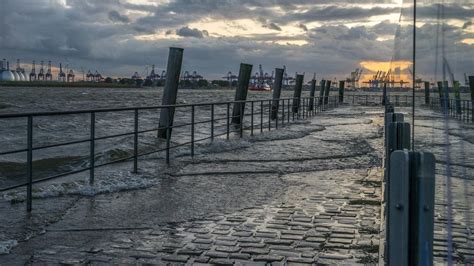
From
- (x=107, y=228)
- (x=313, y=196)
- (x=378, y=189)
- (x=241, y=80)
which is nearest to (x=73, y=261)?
(x=107, y=228)

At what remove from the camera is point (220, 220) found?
5668 mm

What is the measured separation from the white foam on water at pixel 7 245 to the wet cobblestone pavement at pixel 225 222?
0.06m

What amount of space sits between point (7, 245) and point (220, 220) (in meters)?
2.01

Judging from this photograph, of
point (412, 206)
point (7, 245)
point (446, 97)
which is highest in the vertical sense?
point (446, 97)

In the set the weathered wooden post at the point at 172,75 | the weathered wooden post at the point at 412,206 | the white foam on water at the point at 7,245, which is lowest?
the white foam on water at the point at 7,245

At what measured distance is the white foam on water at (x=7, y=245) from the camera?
4479 millimetres

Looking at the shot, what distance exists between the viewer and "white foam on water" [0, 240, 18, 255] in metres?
4.48

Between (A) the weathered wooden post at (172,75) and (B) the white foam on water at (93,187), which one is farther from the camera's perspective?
(A) the weathered wooden post at (172,75)

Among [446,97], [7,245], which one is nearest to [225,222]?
[7,245]

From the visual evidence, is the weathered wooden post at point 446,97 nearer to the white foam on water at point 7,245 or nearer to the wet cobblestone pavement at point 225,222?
the wet cobblestone pavement at point 225,222

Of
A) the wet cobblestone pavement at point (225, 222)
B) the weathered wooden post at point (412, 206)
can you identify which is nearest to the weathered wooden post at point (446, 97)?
the wet cobblestone pavement at point (225, 222)

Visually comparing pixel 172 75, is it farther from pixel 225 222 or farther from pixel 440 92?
pixel 440 92

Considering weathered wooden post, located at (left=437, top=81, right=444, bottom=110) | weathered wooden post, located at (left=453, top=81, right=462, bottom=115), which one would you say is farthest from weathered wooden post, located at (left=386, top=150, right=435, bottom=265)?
weathered wooden post, located at (left=437, top=81, right=444, bottom=110)

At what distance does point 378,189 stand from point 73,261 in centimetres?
440
